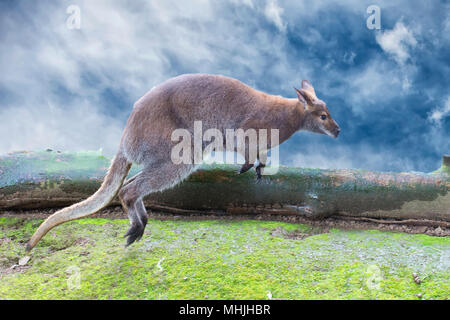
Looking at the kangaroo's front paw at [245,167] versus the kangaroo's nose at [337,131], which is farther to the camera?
the kangaroo's nose at [337,131]

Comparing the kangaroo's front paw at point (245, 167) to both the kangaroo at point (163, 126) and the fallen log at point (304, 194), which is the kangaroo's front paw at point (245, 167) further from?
the fallen log at point (304, 194)

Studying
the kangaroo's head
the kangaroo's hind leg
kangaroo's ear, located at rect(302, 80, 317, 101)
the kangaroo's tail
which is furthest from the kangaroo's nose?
the kangaroo's tail

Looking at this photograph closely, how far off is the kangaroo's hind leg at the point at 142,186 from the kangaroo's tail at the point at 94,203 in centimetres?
15

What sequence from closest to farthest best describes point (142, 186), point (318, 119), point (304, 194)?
point (142, 186), point (318, 119), point (304, 194)

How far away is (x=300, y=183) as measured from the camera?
4.99m

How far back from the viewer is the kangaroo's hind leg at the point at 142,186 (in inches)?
150

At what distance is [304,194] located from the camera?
4.96 metres

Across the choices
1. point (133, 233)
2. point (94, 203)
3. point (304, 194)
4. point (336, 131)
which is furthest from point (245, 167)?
point (94, 203)

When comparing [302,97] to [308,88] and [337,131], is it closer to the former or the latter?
[308,88]

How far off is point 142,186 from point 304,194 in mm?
2228

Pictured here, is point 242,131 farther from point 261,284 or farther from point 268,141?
point 261,284

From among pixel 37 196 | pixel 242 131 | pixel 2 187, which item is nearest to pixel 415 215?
pixel 242 131

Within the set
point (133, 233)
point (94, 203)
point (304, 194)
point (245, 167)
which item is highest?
point (245, 167)

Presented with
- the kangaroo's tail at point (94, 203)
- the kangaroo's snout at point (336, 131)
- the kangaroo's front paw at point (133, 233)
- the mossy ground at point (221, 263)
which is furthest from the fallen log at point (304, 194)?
the kangaroo's front paw at point (133, 233)
